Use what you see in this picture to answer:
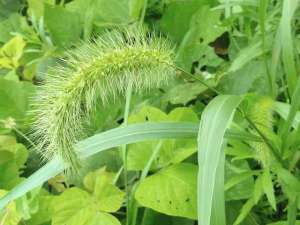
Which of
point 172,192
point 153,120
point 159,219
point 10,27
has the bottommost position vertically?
point 159,219

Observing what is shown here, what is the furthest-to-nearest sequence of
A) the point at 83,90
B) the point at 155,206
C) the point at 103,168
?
the point at 103,168 < the point at 155,206 < the point at 83,90

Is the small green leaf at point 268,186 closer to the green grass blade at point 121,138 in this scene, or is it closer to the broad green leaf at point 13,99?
the green grass blade at point 121,138

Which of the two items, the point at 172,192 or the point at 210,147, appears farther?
the point at 172,192

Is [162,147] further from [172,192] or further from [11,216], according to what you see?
[11,216]

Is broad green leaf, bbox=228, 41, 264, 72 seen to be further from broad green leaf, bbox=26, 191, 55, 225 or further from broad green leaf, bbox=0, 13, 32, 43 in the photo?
broad green leaf, bbox=0, 13, 32, 43

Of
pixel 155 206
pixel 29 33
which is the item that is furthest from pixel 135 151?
pixel 29 33

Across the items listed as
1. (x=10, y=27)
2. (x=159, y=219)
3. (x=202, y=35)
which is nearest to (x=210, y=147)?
(x=159, y=219)

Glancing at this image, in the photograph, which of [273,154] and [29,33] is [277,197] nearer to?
[273,154]

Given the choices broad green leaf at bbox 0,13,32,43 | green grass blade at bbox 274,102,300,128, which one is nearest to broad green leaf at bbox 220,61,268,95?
green grass blade at bbox 274,102,300,128
